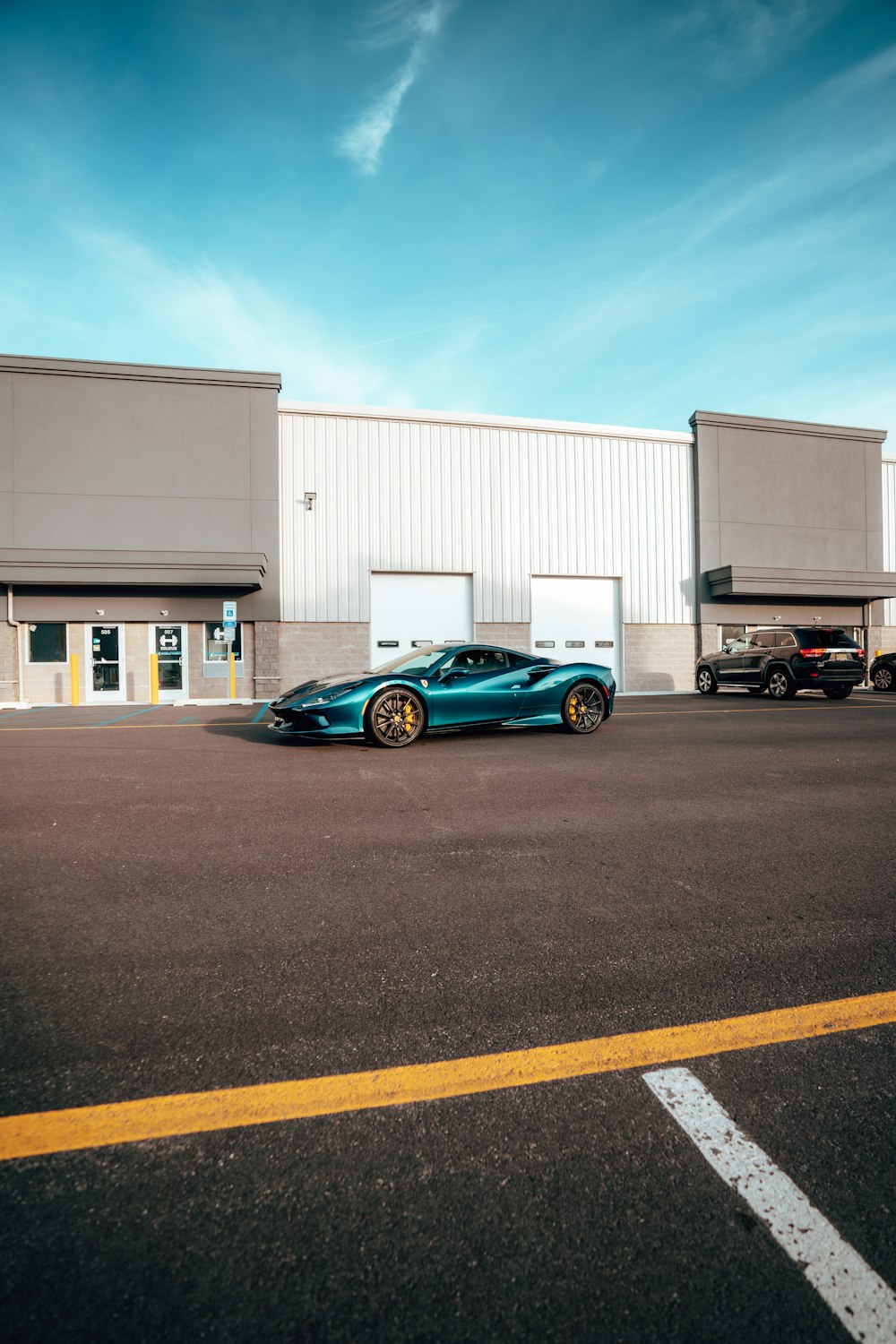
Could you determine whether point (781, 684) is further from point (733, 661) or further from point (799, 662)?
point (733, 661)

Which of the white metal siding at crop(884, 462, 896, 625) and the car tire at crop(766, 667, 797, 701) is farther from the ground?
the white metal siding at crop(884, 462, 896, 625)

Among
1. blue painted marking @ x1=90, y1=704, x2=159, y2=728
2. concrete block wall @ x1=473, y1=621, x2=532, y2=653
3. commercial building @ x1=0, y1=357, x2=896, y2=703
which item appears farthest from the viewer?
concrete block wall @ x1=473, y1=621, x2=532, y2=653

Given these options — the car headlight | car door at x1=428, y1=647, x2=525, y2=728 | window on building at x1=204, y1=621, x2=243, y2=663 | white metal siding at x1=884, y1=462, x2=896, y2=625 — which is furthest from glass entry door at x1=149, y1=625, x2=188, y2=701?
white metal siding at x1=884, y1=462, x2=896, y2=625

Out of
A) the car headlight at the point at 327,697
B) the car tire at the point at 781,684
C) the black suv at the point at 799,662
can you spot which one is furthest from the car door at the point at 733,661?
the car headlight at the point at 327,697

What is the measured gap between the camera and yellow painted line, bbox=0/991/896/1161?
5.56 ft

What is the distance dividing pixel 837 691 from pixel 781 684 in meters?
1.67

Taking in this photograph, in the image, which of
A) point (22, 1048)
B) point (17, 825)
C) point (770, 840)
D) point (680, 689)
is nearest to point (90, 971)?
point (22, 1048)

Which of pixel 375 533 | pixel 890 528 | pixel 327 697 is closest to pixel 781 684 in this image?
pixel 375 533

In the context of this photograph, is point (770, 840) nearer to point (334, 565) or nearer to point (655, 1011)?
point (655, 1011)

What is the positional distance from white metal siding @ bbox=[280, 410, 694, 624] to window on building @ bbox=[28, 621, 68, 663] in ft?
19.4

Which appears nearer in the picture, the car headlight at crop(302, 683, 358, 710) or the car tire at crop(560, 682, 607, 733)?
the car headlight at crop(302, 683, 358, 710)

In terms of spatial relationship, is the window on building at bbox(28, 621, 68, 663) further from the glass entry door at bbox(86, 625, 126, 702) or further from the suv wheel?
the suv wheel

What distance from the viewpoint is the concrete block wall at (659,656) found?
2205cm

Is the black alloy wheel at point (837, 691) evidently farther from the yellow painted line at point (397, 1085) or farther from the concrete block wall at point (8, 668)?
the concrete block wall at point (8, 668)
